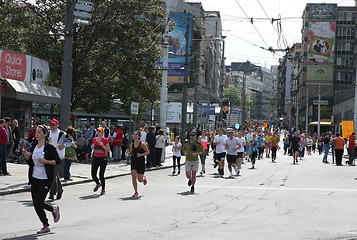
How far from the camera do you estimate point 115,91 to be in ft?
97.7

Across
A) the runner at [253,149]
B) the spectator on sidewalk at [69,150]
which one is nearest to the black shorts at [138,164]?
the spectator on sidewalk at [69,150]

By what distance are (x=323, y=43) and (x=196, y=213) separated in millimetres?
90624

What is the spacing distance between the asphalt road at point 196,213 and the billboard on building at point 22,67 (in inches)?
283

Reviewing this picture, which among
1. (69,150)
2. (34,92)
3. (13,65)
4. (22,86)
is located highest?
(13,65)

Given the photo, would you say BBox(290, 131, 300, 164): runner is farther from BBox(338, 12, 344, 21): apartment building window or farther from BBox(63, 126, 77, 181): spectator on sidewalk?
BBox(338, 12, 344, 21): apartment building window

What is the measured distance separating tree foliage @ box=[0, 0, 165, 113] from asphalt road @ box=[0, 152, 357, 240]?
1189cm

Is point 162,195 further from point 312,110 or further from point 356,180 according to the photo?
point 312,110

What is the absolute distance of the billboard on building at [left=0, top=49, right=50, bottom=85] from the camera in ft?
71.9

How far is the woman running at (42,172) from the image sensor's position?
8430 mm

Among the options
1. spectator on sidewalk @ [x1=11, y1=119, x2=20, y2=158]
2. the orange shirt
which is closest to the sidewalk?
spectator on sidewalk @ [x1=11, y1=119, x2=20, y2=158]

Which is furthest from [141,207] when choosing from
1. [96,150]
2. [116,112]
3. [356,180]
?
[116,112]

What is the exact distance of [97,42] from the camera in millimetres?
29641

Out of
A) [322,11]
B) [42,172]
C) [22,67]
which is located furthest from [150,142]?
[322,11]

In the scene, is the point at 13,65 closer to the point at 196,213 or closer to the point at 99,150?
the point at 99,150
